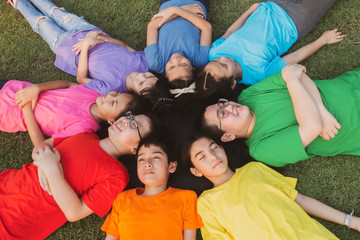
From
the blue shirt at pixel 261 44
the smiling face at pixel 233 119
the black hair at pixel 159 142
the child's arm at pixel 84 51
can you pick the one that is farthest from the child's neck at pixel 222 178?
the child's arm at pixel 84 51

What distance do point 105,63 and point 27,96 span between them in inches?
39.1

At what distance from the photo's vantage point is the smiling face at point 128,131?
2791mm

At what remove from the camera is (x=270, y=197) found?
7.88ft

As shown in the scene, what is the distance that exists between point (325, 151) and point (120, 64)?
262 centimetres

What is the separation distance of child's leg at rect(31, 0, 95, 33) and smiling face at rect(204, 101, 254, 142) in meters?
2.22

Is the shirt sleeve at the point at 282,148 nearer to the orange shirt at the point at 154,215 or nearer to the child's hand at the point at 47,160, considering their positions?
the orange shirt at the point at 154,215

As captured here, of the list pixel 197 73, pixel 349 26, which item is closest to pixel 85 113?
pixel 197 73

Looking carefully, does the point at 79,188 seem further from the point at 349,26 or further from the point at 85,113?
the point at 349,26

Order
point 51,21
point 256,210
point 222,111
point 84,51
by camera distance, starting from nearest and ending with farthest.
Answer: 1. point 256,210
2. point 222,111
3. point 84,51
4. point 51,21

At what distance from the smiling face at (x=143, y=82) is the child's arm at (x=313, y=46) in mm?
1659

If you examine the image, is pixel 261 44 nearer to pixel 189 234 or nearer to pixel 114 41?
pixel 114 41

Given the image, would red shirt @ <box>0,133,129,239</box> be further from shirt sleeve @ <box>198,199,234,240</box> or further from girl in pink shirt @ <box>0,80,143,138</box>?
shirt sleeve @ <box>198,199,234,240</box>

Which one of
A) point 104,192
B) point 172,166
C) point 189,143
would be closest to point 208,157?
point 189,143

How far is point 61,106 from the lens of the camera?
3.12m
